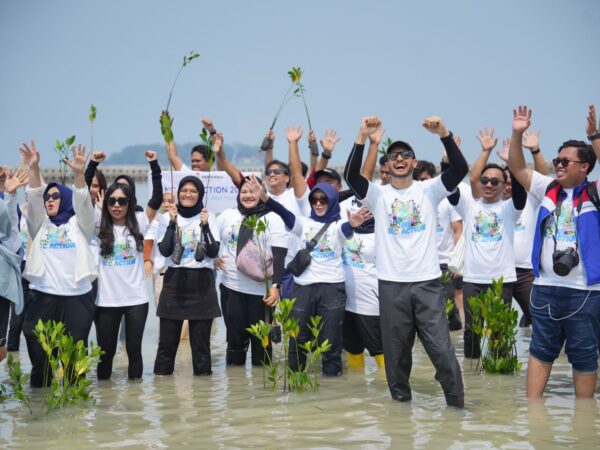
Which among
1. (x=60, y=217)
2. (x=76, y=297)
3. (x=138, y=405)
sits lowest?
(x=138, y=405)

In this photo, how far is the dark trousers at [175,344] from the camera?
30.4ft

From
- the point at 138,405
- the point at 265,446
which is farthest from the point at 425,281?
the point at 138,405

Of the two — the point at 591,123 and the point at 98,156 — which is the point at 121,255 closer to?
the point at 98,156

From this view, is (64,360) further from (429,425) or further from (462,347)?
(462,347)

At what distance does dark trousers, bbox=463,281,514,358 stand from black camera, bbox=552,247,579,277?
101 inches

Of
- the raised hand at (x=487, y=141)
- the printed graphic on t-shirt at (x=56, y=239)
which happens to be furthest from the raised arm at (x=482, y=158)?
the printed graphic on t-shirt at (x=56, y=239)

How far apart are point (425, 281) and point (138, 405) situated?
2629mm

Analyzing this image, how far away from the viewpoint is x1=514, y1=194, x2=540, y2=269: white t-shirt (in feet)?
34.2

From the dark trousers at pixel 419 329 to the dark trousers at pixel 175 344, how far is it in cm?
239

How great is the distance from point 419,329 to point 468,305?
2.43 meters

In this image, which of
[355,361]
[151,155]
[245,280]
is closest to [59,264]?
[151,155]

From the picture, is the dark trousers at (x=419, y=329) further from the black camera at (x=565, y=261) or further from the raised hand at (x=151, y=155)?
the raised hand at (x=151, y=155)

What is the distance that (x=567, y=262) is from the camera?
7.07 meters

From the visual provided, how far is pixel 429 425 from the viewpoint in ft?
22.5
